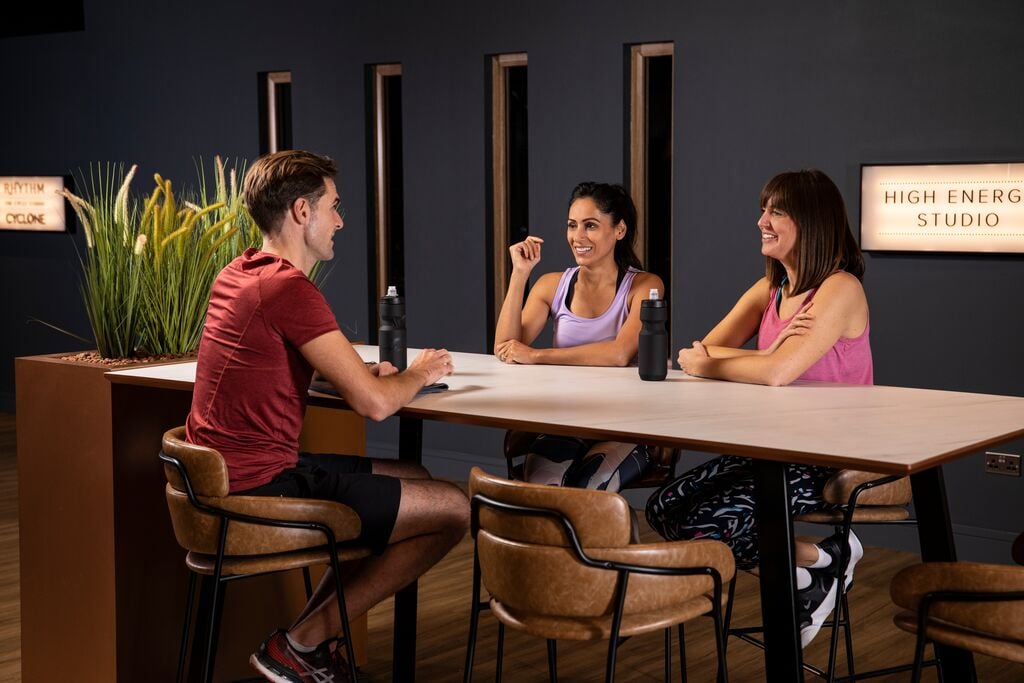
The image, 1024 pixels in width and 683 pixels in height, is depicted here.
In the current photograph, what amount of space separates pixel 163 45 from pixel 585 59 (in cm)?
309

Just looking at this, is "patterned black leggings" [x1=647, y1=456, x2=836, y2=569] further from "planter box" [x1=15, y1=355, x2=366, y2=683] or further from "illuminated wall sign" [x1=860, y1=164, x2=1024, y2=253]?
"illuminated wall sign" [x1=860, y1=164, x2=1024, y2=253]

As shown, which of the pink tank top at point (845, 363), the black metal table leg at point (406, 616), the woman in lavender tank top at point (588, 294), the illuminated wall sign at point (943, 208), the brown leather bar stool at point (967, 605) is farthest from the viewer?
the illuminated wall sign at point (943, 208)

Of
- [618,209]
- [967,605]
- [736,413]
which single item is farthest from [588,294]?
[967,605]

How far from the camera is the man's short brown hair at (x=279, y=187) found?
3.12m

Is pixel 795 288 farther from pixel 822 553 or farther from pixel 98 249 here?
pixel 98 249

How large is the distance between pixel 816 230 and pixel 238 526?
1.75 meters

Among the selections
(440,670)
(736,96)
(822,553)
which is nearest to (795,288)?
(822,553)

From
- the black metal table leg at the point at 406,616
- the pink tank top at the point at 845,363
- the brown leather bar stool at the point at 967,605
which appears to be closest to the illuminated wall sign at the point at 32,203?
the black metal table leg at the point at 406,616

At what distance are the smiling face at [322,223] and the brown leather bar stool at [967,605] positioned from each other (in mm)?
1594

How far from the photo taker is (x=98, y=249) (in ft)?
12.5

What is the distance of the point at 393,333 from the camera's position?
333cm

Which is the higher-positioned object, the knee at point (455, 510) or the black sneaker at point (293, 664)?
the knee at point (455, 510)

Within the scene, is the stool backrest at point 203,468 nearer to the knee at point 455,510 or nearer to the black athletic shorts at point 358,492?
the black athletic shorts at point 358,492

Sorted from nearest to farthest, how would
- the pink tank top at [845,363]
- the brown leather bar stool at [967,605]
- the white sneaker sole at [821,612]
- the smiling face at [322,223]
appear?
the brown leather bar stool at [967,605], the white sneaker sole at [821,612], the smiling face at [322,223], the pink tank top at [845,363]
